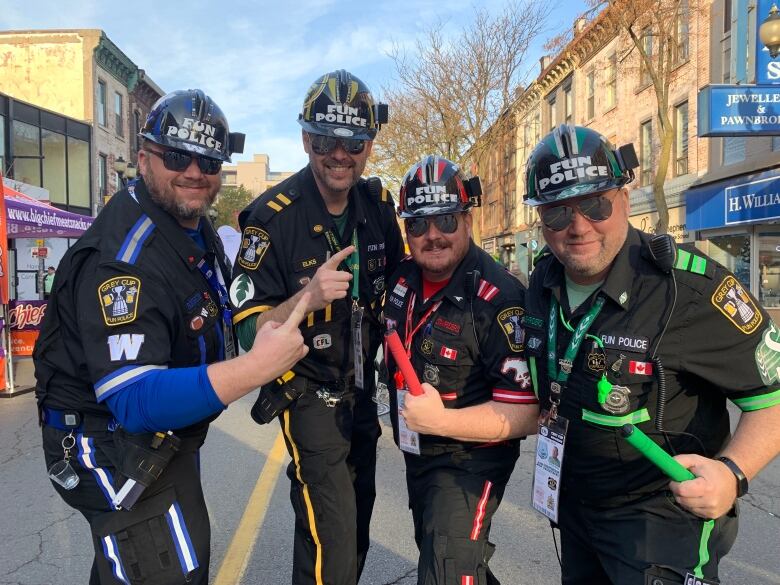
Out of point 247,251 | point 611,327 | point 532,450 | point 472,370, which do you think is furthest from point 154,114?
point 532,450

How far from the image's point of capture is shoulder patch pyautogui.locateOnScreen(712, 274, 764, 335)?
1956 millimetres

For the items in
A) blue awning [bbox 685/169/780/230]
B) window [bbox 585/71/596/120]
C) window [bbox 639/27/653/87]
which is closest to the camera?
blue awning [bbox 685/169/780/230]

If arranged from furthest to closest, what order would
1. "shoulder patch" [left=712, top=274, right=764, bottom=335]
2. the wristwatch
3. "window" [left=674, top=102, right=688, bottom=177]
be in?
"window" [left=674, top=102, right=688, bottom=177] < "shoulder patch" [left=712, top=274, right=764, bottom=335] < the wristwatch

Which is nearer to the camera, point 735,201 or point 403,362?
point 403,362

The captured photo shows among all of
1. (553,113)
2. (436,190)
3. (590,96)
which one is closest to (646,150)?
(590,96)

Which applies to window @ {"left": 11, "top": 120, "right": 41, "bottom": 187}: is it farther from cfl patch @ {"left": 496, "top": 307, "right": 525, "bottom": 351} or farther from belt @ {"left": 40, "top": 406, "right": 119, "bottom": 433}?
cfl patch @ {"left": 496, "top": 307, "right": 525, "bottom": 351}

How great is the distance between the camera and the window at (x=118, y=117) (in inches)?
1212

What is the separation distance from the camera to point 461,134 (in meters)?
23.2

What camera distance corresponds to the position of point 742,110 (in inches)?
396

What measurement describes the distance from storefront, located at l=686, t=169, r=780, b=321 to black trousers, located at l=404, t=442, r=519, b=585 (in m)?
14.0

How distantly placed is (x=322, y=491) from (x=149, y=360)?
3.92ft

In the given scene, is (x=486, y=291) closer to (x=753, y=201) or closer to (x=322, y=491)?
(x=322, y=491)

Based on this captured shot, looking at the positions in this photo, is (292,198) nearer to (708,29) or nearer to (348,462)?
(348,462)

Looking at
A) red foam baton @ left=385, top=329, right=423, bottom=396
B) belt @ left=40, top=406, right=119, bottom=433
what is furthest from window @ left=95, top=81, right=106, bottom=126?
red foam baton @ left=385, top=329, right=423, bottom=396
